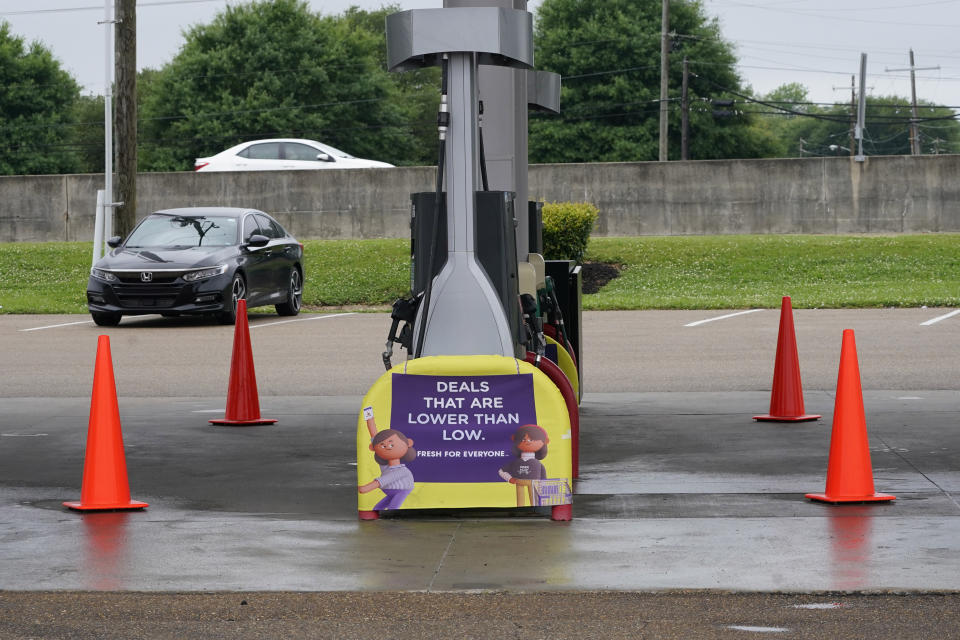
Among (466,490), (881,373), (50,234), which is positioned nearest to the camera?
(466,490)

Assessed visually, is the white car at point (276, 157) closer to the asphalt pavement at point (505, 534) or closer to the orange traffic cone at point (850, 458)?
the asphalt pavement at point (505, 534)

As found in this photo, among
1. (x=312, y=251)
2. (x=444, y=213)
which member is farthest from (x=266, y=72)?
(x=444, y=213)

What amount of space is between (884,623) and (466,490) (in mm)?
2174

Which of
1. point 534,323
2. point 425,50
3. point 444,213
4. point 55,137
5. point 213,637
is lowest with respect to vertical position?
point 213,637

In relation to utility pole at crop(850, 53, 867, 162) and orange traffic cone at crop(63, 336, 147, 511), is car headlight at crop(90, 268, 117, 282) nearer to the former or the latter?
orange traffic cone at crop(63, 336, 147, 511)

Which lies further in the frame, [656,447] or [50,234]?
[50,234]

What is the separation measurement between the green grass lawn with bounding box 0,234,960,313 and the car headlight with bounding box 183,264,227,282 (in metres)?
4.88

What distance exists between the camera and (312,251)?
28.8m

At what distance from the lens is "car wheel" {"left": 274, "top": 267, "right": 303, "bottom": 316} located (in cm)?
2108

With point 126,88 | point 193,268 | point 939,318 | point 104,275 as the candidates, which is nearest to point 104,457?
point 193,268

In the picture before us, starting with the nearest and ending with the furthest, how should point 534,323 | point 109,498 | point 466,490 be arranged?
point 466,490, point 109,498, point 534,323

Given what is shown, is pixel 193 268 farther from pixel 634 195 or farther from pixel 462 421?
pixel 634 195

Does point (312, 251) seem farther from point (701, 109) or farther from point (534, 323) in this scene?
point (701, 109)

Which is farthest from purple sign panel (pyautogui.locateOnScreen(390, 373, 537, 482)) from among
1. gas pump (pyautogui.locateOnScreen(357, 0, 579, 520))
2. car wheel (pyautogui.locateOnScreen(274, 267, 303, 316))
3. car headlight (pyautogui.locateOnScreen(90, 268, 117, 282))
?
car wheel (pyautogui.locateOnScreen(274, 267, 303, 316))
